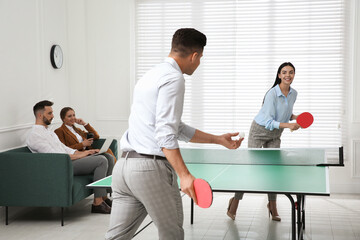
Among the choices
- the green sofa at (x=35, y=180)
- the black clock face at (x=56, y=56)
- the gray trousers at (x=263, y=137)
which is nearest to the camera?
the green sofa at (x=35, y=180)

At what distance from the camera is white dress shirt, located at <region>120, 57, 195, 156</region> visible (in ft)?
6.68

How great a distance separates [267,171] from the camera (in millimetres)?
3902

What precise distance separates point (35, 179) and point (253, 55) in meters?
3.37

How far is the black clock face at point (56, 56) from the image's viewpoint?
6.38 metres

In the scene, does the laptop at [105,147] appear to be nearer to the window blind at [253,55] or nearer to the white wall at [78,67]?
the white wall at [78,67]

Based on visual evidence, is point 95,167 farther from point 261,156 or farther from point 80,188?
point 261,156

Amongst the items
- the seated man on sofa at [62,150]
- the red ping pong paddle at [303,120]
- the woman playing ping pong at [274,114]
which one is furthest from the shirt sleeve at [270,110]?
the seated man on sofa at [62,150]

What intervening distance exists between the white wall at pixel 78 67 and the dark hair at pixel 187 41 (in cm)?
352

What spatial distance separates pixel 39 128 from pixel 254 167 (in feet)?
7.87

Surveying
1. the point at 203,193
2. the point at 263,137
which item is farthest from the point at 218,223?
the point at 203,193

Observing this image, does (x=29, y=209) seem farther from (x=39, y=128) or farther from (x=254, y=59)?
(x=254, y=59)

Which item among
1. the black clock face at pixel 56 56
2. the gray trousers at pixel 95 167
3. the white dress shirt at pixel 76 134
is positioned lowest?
the gray trousers at pixel 95 167

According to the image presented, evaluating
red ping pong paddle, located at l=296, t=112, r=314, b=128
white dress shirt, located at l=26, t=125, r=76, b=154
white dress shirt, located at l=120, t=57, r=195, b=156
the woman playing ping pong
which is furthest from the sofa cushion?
white dress shirt, located at l=120, t=57, r=195, b=156

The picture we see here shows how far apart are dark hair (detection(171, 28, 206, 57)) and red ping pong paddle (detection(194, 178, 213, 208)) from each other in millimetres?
593
